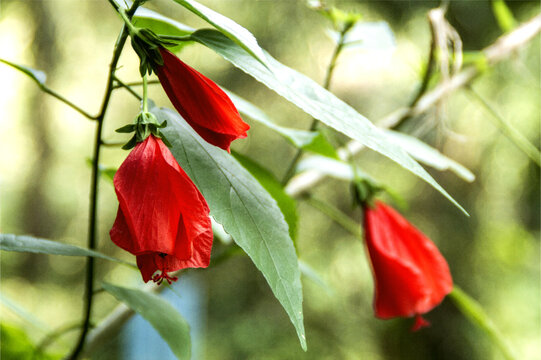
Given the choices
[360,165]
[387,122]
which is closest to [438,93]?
[387,122]

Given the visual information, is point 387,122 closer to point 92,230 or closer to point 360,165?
point 92,230

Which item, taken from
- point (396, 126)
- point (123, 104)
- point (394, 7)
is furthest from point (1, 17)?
point (396, 126)

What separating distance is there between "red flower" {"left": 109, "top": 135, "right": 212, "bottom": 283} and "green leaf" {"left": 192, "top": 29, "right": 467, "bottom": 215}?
1.4 inches

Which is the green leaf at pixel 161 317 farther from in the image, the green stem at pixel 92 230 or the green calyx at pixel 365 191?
the green calyx at pixel 365 191

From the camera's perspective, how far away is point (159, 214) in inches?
6.1

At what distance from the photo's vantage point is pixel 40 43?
1.85m

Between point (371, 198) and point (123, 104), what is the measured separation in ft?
5.18

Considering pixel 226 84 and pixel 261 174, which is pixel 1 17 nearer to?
pixel 226 84

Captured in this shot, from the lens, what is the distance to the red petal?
0.30 meters

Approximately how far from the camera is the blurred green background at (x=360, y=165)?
1.28 m

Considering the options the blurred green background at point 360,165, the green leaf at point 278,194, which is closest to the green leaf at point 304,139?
the green leaf at point 278,194

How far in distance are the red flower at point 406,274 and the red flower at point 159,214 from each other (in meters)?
0.17

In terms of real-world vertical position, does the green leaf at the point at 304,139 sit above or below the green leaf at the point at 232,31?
below

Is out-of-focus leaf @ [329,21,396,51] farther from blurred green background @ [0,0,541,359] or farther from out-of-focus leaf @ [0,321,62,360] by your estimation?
blurred green background @ [0,0,541,359]
